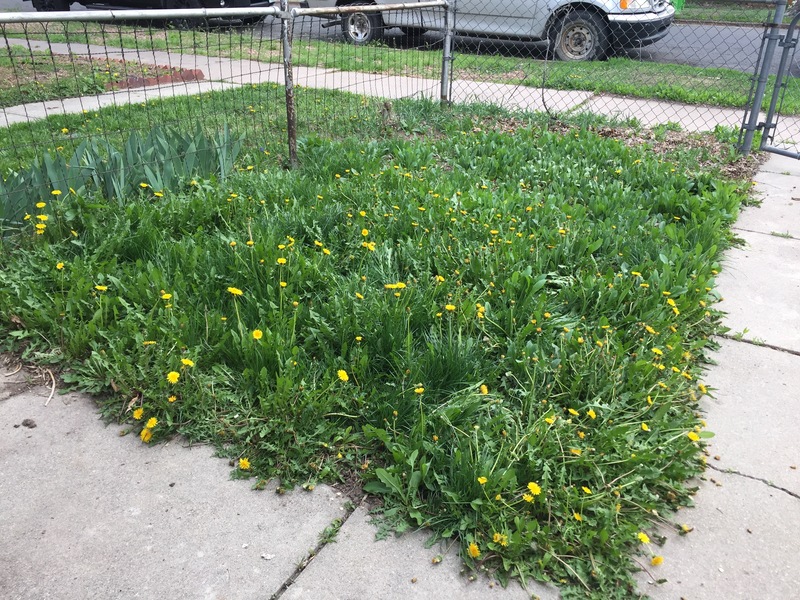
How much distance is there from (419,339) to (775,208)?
3640 millimetres

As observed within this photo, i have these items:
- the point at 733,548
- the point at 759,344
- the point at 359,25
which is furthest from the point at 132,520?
the point at 359,25

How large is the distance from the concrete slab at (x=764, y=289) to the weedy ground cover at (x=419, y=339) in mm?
168

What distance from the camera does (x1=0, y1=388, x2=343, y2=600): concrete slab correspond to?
2.04m

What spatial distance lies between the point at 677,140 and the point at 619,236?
3.23 metres

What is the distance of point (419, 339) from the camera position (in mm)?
3068

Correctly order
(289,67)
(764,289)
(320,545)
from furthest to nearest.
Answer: (289,67), (764,289), (320,545)

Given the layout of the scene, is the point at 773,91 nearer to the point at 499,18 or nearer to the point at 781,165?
the point at 781,165

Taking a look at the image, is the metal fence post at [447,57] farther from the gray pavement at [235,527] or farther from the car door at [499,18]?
the gray pavement at [235,527]

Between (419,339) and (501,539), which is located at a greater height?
(419,339)

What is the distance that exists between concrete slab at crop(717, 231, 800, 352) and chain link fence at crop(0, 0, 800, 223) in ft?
7.31

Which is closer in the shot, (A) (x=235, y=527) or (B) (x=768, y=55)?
(A) (x=235, y=527)

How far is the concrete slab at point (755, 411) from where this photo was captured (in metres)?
2.60

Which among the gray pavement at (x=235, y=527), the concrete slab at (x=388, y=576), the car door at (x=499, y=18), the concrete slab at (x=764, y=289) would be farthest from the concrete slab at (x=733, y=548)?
the car door at (x=499, y=18)

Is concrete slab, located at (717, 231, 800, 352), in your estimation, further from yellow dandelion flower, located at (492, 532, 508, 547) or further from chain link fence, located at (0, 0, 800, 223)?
chain link fence, located at (0, 0, 800, 223)
